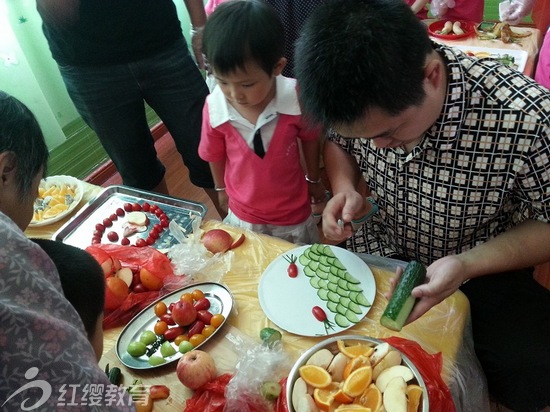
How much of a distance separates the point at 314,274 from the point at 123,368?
1.67 feet

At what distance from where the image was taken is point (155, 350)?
106cm

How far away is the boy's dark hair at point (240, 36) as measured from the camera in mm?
1238

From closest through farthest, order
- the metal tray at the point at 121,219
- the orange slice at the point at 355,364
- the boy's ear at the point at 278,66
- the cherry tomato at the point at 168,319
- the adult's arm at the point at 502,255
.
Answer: the orange slice at the point at 355,364 → the adult's arm at the point at 502,255 → the cherry tomato at the point at 168,319 → the boy's ear at the point at 278,66 → the metal tray at the point at 121,219

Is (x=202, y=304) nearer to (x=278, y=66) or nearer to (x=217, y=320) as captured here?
(x=217, y=320)

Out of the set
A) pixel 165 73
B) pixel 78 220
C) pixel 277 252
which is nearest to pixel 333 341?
pixel 277 252

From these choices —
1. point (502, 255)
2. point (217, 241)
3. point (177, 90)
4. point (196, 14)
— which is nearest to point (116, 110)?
point (177, 90)

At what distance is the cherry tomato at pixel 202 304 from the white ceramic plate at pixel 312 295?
13 cm

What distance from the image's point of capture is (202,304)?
1.13 m

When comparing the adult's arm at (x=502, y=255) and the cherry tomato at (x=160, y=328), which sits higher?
the adult's arm at (x=502, y=255)

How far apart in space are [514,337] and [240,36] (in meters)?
1.08

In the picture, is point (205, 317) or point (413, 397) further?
point (205, 317)

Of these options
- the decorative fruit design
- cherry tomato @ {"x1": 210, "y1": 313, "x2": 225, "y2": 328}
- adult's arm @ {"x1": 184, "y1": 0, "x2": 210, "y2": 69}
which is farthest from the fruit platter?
adult's arm @ {"x1": 184, "y1": 0, "x2": 210, "y2": 69}

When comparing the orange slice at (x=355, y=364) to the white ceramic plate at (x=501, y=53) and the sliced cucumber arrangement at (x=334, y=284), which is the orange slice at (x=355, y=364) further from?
the white ceramic plate at (x=501, y=53)

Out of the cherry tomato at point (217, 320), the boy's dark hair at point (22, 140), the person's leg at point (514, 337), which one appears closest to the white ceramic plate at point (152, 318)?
the cherry tomato at point (217, 320)
